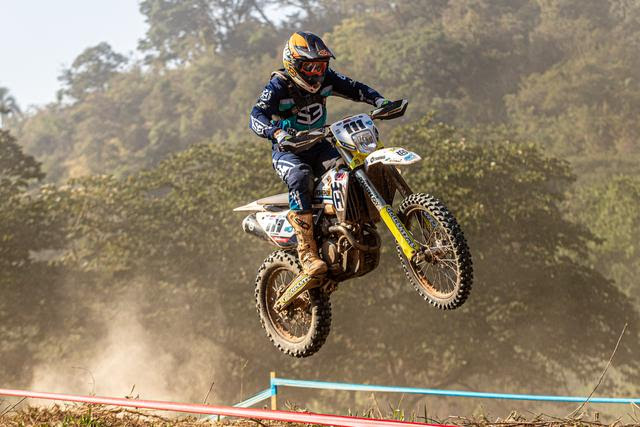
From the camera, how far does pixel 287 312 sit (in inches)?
386

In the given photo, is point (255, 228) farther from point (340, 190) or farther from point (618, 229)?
point (618, 229)

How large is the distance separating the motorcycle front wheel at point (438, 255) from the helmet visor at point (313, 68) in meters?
1.86

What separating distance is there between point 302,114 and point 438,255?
8.46 ft

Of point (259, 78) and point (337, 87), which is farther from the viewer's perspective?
point (259, 78)

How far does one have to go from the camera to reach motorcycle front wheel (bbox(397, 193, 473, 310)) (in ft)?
26.0

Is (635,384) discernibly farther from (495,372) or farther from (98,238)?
(98,238)

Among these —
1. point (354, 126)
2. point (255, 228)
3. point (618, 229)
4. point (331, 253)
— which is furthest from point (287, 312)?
point (618, 229)

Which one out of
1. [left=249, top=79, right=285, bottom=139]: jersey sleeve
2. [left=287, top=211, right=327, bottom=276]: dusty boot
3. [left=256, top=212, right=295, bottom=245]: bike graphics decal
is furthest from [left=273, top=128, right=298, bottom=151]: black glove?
[left=256, top=212, right=295, bottom=245]: bike graphics decal

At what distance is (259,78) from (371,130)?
7281cm

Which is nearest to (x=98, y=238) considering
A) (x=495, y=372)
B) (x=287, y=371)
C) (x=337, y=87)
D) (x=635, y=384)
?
(x=287, y=371)

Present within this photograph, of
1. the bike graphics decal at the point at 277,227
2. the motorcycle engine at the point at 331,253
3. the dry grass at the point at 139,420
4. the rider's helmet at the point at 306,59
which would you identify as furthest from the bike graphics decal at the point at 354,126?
the dry grass at the point at 139,420

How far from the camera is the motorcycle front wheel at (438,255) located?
7930 mm

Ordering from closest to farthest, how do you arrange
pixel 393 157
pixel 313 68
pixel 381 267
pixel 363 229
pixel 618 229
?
pixel 393 157
pixel 363 229
pixel 313 68
pixel 381 267
pixel 618 229

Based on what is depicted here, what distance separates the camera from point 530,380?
3616 cm
